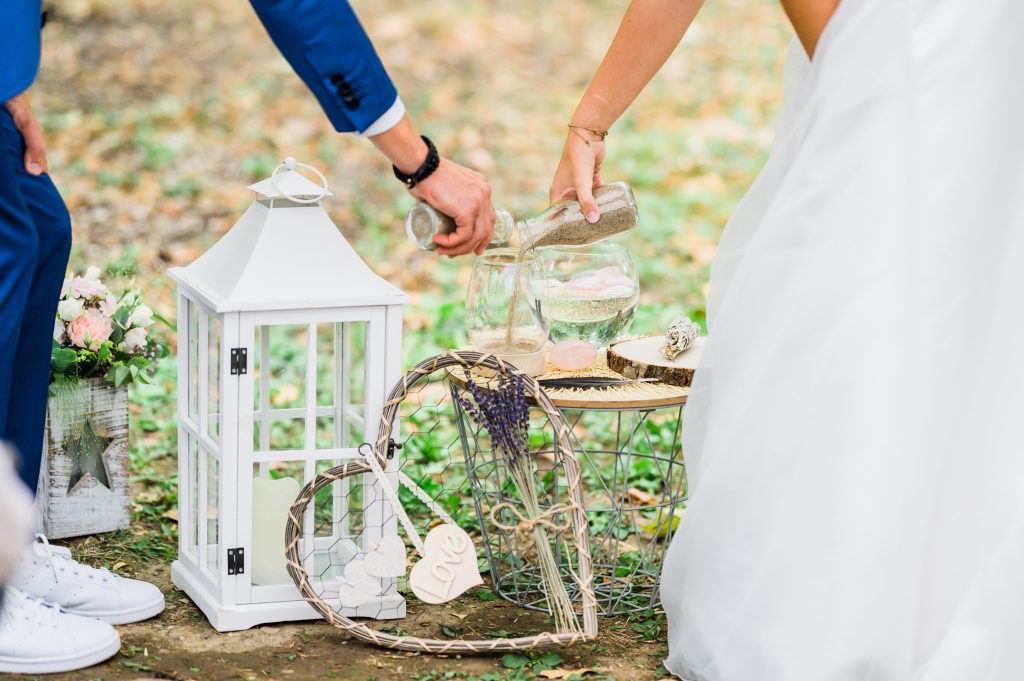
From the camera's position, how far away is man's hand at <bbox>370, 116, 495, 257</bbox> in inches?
85.3

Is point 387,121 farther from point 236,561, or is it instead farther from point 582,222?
point 236,561

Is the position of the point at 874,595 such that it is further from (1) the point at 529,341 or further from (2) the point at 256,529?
(2) the point at 256,529

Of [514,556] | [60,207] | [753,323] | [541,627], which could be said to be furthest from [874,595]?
[60,207]

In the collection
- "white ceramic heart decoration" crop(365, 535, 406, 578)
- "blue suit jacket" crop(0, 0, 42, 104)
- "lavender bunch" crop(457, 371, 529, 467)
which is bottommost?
"white ceramic heart decoration" crop(365, 535, 406, 578)

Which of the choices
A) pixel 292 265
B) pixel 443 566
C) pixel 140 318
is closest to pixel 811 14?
pixel 292 265

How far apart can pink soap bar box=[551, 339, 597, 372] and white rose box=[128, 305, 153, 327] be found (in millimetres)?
992

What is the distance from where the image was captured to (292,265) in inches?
91.0

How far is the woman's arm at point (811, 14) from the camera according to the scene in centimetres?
210

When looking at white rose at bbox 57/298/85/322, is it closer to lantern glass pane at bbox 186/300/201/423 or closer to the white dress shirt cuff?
lantern glass pane at bbox 186/300/201/423

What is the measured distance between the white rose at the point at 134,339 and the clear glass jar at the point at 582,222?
965 mm

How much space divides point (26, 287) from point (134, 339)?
816 millimetres

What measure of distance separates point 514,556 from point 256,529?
588 millimetres

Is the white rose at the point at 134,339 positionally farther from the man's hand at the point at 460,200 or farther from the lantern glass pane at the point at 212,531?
the man's hand at the point at 460,200

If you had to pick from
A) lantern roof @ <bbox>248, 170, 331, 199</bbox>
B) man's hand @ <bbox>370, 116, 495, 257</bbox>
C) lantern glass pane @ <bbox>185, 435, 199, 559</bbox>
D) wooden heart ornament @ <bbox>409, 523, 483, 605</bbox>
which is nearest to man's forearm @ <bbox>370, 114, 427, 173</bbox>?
man's hand @ <bbox>370, 116, 495, 257</bbox>
